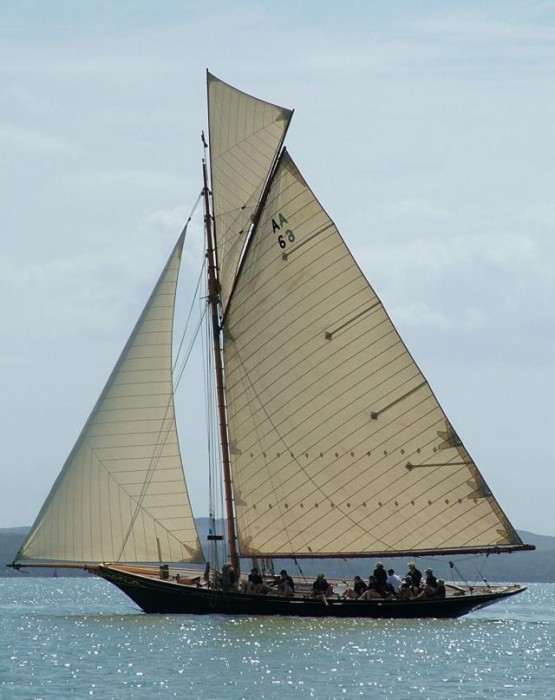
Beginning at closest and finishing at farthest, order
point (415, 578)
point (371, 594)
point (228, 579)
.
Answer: point (371, 594) → point (228, 579) → point (415, 578)

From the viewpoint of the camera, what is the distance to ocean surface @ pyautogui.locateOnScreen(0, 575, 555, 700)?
40.8m

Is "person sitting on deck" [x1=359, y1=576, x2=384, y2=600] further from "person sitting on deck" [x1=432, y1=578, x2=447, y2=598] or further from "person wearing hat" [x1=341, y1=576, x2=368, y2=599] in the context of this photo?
"person sitting on deck" [x1=432, y1=578, x2=447, y2=598]

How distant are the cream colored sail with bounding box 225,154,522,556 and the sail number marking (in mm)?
46

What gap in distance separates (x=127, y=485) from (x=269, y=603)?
644 cm

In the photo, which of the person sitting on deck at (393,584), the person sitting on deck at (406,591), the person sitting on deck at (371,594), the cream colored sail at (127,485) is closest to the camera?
the cream colored sail at (127,485)

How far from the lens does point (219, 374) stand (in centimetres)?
5659

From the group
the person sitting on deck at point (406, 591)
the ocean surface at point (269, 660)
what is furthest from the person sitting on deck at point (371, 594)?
the ocean surface at point (269, 660)

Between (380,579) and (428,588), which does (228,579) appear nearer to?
(380,579)

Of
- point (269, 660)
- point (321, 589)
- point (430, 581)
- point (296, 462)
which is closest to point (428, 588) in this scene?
point (430, 581)

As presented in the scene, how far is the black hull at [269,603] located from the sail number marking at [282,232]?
12.4m

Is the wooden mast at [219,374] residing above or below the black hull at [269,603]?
above

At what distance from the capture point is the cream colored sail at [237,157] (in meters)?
56.4

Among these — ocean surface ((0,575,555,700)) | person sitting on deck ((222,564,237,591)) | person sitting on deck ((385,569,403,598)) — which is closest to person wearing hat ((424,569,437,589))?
person sitting on deck ((385,569,403,598))

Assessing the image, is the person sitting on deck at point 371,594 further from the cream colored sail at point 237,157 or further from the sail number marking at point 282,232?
the sail number marking at point 282,232
